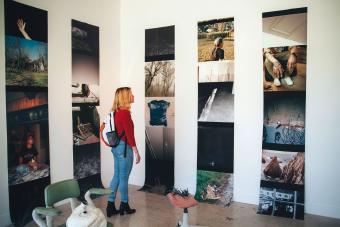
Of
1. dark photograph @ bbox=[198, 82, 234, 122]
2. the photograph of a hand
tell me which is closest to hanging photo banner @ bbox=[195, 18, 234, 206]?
dark photograph @ bbox=[198, 82, 234, 122]

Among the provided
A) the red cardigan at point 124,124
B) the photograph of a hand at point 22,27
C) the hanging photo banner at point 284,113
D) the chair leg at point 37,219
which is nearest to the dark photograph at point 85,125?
the red cardigan at point 124,124

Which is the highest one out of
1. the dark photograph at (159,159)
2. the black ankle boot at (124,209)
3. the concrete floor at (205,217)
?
the dark photograph at (159,159)

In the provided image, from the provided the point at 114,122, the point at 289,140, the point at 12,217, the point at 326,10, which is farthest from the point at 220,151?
the point at 12,217

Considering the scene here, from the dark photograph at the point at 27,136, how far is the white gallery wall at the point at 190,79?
0.09m

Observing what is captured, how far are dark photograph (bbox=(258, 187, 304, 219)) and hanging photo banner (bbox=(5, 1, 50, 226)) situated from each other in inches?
116

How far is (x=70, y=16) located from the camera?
4324mm

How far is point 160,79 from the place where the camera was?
4.92m

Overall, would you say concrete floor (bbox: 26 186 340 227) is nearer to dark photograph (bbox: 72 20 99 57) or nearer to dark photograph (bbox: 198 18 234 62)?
dark photograph (bbox: 198 18 234 62)

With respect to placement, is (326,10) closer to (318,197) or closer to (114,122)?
(318,197)

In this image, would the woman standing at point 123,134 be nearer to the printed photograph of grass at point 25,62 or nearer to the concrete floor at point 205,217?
the concrete floor at point 205,217

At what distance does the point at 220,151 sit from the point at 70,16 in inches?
116

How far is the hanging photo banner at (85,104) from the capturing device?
4.42 m

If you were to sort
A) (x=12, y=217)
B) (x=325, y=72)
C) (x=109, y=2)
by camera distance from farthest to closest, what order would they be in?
(x=109, y=2)
(x=325, y=72)
(x=12, y=217)

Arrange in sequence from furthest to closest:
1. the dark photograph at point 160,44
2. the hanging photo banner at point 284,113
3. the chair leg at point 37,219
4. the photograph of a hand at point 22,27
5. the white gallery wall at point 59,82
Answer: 1. the dark photograph at point 160,44
2. the hanging photo banner at point 284,113
3. the photograph of a hand at point 22,27
4. the white gallery wall at point 59,82
5. the chair leg at point 37,219
